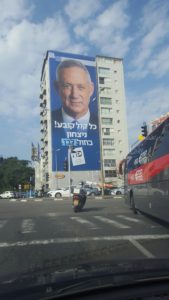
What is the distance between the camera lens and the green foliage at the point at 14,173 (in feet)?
438

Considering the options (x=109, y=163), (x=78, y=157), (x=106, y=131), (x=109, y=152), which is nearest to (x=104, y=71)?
(x=106, y=131)

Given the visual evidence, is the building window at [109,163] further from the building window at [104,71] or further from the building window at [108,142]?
the building window at [104,71]

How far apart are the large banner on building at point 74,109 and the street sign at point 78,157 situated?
Result: 0.08 meters

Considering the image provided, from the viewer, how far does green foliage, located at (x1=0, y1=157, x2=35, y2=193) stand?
133625 millimetres

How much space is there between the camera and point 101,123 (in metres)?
105

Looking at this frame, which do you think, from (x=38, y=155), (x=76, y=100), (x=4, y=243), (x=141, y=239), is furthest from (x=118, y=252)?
(x=38, y=155)

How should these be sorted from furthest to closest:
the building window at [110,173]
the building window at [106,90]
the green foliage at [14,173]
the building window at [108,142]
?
1. the green foliage at [14,173]
2. the building window at [106,90]
3. the building window at [108,142]
4. the building window at [110,173]

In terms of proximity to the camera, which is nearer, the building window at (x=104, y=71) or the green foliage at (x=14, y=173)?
the building window at (x=104, y=71)

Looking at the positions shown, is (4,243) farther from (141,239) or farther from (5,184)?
(5,184)

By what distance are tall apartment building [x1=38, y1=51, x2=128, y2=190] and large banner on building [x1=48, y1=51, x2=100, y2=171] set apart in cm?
24

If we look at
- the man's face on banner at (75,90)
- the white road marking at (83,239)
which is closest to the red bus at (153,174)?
the white road marking at (83,239)

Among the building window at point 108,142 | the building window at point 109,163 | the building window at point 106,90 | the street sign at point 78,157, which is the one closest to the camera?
the street sign at point 78,157

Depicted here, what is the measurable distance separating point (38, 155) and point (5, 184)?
24967 mm

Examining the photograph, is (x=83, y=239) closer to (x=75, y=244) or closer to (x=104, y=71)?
(x=75, y=244)
